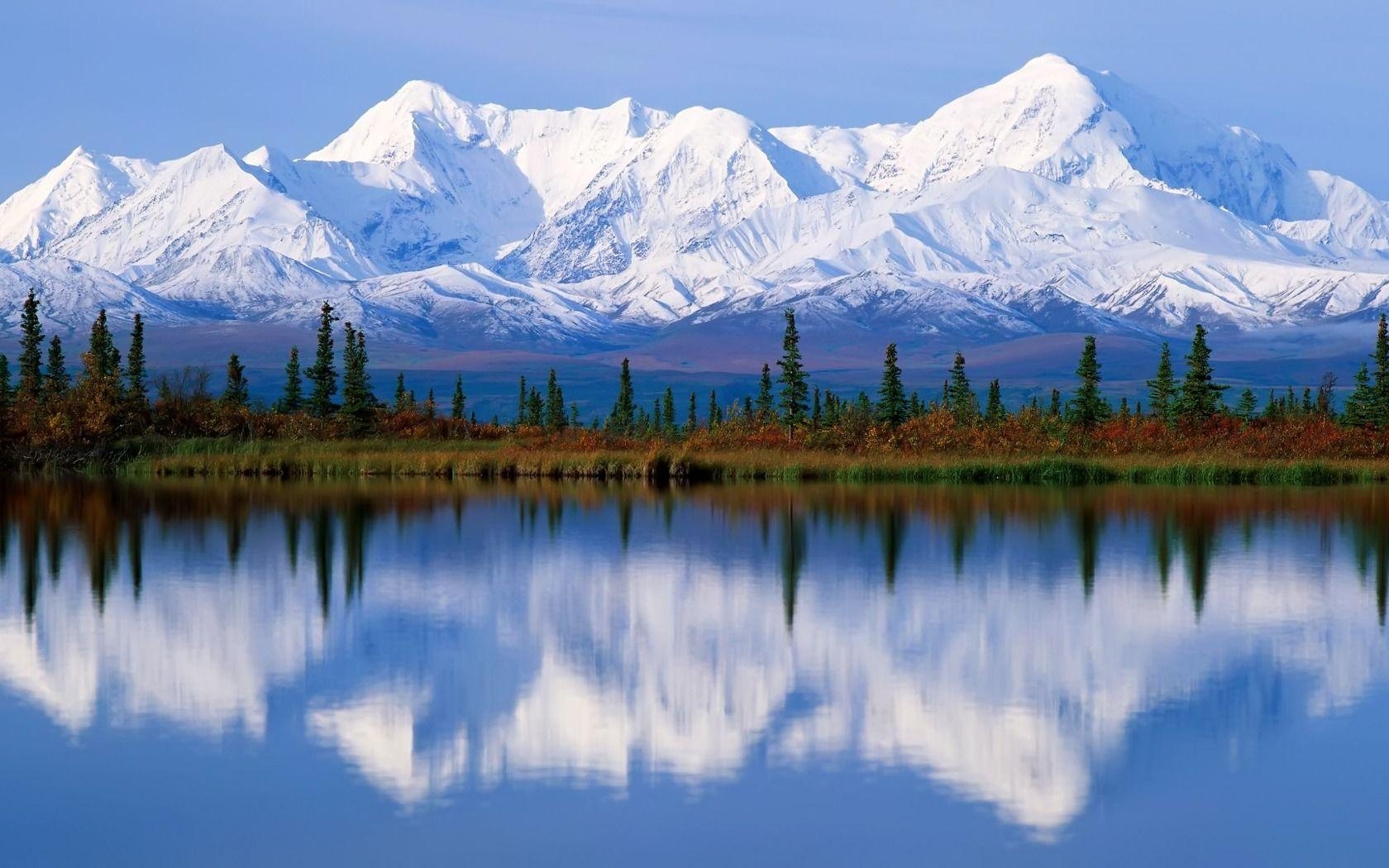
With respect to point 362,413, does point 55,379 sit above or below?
above

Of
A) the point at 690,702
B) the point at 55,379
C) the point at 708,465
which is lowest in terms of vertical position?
the point at 708,465

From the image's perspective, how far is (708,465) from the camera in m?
71.4

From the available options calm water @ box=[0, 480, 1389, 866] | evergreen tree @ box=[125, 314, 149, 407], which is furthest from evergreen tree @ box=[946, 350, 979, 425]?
calm water @ box=[0, 480, 1389, 866]

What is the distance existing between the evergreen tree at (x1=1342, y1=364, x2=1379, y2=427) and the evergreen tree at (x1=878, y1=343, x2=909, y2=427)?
20.1m

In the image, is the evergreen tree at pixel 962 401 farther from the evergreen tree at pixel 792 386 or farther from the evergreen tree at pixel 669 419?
the evergreen tree at pixel 669 419

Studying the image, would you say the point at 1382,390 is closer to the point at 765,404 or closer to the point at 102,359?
the point at 765,404

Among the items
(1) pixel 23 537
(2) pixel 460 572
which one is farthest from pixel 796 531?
(1) pixel 23 537

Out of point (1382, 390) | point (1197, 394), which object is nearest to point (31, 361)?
point (1197, 394)

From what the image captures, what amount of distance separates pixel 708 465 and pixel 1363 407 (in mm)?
31298

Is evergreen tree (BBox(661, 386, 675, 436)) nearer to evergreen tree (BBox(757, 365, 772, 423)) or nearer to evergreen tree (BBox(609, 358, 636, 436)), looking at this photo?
evergreen tree (BBox(609, 358, 636, 436))

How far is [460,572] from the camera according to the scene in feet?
116

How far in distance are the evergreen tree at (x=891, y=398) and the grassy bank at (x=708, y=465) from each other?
8.03m

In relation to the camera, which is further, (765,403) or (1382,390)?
(765,403)

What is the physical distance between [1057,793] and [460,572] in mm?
19458
